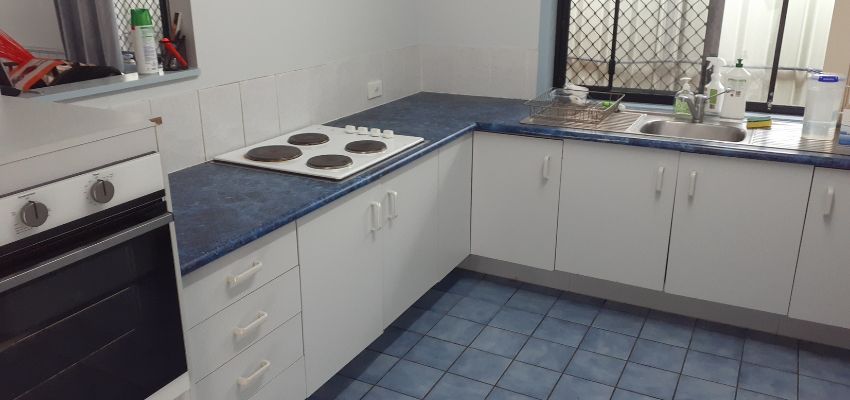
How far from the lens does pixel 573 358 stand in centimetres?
258

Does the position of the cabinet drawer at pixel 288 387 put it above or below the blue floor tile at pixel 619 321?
above

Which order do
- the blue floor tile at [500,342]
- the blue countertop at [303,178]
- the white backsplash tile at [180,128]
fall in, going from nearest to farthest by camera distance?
1. the blue countertop at [303,178]
2. the white backsplash tile at [180,128]
3. the blue floor tile at [500,342]

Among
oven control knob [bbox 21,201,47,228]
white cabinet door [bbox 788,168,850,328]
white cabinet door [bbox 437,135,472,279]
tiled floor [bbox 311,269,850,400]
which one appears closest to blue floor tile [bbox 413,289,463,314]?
tiled floor [bbox 311,269,850,400]

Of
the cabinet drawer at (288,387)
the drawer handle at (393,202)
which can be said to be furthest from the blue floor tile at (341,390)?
the drawer handle at (393,202)

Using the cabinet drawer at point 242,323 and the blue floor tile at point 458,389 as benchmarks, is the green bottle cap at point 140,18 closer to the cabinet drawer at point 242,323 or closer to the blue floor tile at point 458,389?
the cabinet drawer at point 242,323

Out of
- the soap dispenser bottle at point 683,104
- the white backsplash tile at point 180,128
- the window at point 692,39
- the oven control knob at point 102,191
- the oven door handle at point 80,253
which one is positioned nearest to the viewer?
the oven door handle at point 80,253

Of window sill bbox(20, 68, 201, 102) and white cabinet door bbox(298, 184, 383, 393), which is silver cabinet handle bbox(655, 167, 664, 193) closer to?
white cabinet door bbox(298, 184, 383, 393)

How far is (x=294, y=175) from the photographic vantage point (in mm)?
2199

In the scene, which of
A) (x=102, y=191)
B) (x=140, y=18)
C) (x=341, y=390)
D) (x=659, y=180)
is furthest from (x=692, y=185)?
(x=102, y=191)

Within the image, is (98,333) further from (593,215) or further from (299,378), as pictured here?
(593,215)

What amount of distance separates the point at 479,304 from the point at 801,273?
125 cm

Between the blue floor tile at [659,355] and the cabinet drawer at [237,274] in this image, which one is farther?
the blue floor tile at [659,355]

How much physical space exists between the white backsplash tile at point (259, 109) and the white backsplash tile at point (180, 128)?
22 centimetres

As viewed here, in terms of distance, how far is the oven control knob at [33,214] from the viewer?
1.06m
